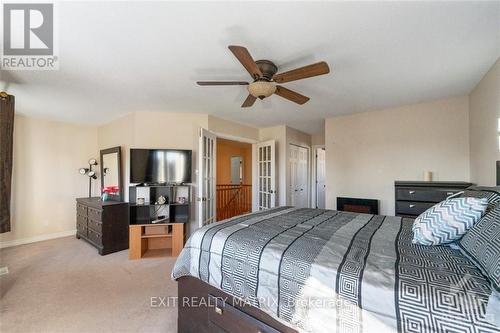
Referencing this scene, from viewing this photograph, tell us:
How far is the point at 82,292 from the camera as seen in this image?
234cm

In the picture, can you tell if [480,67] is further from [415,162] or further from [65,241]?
[65,241]

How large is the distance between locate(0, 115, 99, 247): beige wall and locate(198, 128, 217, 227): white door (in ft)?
9.29

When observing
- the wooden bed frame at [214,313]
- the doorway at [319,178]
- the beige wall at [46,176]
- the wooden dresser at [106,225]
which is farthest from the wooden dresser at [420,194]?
the beige wall at [46,176]

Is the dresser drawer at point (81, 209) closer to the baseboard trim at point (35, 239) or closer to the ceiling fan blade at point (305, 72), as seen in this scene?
the baseboard trim at point (35, 239)

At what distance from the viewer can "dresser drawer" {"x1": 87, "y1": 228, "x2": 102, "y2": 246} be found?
3.52m

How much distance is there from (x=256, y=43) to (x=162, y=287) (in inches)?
107

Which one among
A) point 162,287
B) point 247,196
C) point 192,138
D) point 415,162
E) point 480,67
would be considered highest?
point 480,67

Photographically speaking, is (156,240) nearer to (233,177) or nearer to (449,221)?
(449,221)

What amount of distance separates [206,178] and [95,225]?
2.02 metres

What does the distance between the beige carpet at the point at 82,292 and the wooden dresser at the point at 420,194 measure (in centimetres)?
304

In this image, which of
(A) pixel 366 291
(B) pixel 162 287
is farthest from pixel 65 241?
(A) pixel 366 291

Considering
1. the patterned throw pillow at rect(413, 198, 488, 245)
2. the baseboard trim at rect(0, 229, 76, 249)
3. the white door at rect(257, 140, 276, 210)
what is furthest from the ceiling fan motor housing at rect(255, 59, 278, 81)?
the baseboard trim at rect(0, 229, 76, 249)

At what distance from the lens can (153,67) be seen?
223 centimetres

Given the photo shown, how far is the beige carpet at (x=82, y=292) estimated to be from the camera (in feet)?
6.11
